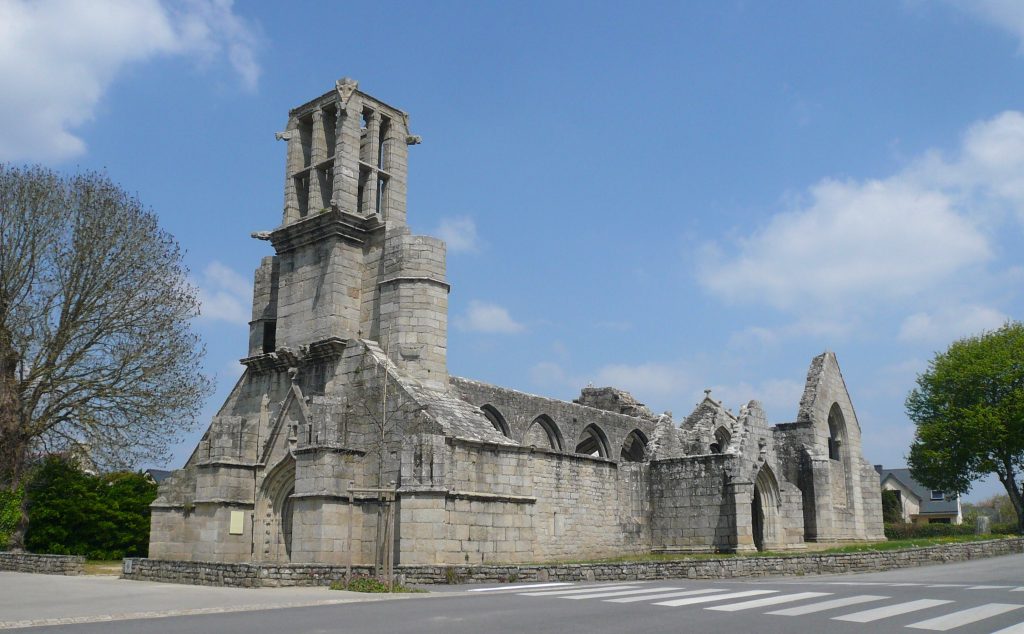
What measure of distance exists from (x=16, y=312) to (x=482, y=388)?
40.0ft

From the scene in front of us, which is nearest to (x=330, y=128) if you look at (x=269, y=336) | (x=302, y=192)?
(x=302, y=192)

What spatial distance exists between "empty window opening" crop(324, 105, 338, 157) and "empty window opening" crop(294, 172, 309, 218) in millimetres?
880

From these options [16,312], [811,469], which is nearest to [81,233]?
[16,312]

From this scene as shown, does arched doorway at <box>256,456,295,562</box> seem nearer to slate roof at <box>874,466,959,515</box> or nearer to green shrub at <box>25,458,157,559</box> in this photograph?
green shrub at <box>25,458,157,559</box>

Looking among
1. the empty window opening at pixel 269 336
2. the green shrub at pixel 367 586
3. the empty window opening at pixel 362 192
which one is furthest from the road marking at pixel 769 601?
the empty window opening at pixel 269 336

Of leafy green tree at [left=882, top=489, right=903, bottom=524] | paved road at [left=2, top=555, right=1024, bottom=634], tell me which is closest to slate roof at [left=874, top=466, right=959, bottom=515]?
leafy green tree at [left=882, top=489, right=903, bottom=524]

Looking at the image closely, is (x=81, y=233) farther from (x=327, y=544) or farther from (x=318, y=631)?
(x=318, y=631)

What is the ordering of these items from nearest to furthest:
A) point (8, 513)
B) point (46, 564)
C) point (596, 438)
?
point (46, 564)
point (8, 513)
point (596, 438)

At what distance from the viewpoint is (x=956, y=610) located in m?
9.80

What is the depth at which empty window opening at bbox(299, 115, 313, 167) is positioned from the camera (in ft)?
71.7

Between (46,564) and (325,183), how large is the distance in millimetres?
10714

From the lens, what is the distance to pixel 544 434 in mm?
26484

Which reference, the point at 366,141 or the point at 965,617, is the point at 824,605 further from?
the point at 366,141

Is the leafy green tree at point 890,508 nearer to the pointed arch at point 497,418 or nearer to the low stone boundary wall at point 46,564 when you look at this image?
the pointed arch at point 497,418
